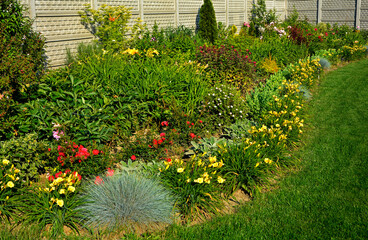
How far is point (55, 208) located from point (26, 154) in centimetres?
98

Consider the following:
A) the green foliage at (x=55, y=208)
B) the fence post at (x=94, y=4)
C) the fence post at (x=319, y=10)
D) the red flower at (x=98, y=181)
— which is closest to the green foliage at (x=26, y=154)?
the green foliage at (x=55, y=208)

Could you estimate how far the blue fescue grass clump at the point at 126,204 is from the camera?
133 inches

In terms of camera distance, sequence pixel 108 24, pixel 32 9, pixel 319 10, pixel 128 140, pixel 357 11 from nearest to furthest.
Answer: pixel 128 140, pixel 32 9, pixel 108 24, pixel 357 11, pixel 319 10

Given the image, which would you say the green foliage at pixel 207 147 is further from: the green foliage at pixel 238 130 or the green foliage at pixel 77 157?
the green foliage at pixel 77 157

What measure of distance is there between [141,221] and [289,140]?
2840 mm

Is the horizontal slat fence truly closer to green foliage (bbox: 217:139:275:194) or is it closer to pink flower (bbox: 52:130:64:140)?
pink flower (bbox: 52:130:64:140)

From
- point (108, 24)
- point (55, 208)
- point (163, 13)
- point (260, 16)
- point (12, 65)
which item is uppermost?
point (260, 16)

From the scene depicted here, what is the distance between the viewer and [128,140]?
4.94 metres

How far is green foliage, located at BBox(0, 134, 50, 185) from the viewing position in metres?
3.94

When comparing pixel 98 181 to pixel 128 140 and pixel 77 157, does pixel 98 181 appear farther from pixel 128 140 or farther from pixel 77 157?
pixel 128 140

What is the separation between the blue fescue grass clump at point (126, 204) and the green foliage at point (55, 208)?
11 centimetres

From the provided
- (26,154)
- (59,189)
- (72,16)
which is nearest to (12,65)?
(26,154)

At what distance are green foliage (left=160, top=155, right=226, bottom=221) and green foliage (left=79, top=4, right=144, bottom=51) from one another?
4910 mm

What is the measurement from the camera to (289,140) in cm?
536
